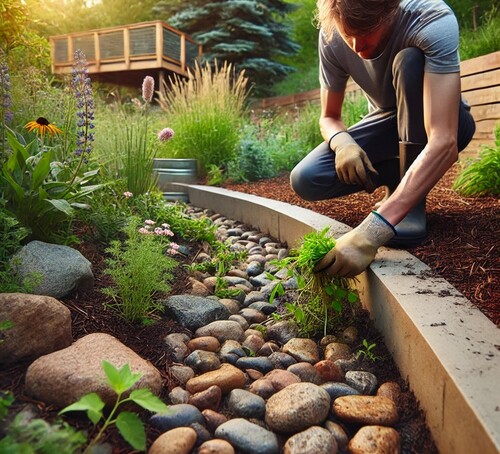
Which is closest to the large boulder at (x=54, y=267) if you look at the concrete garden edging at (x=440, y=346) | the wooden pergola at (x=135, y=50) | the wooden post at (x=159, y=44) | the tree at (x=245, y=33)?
the concrete garden edging at (x=440, y=346)

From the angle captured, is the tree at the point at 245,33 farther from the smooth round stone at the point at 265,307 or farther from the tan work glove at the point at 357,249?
the tan work glove at the point at 357,249

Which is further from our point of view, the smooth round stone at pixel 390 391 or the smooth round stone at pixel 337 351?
the smooth round stone at pixel 337 351

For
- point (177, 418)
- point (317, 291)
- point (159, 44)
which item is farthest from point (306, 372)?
point (159, 44)

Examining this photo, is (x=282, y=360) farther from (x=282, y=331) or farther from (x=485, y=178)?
(x=485, y=178)

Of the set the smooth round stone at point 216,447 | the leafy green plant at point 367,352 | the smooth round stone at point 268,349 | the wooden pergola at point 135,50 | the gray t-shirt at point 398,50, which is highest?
the wooden pergola at point 135,50

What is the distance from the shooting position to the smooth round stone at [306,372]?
5.49ft

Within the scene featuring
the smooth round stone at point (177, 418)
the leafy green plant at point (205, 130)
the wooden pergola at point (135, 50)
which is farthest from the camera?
the wooden pergola at point (135, 50)

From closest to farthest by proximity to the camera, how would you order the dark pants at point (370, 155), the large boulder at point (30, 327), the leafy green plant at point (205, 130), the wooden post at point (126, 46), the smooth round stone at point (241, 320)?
the large boulder at point (30, 327)
the smooth round stone at point (241, 320)
the dark pants at point (370, 155)
the leafy green plant at point (205, 130)
the wooden post at point (126, 46)

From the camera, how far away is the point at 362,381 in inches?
63.8

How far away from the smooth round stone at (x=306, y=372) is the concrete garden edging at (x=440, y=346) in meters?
→ 0.27

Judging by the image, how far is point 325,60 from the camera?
2.66m

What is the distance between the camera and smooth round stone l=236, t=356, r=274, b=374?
1.75 meters

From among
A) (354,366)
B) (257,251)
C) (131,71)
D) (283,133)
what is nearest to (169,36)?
(131,71)

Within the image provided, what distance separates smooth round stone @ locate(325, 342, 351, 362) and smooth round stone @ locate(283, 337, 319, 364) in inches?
1.7
